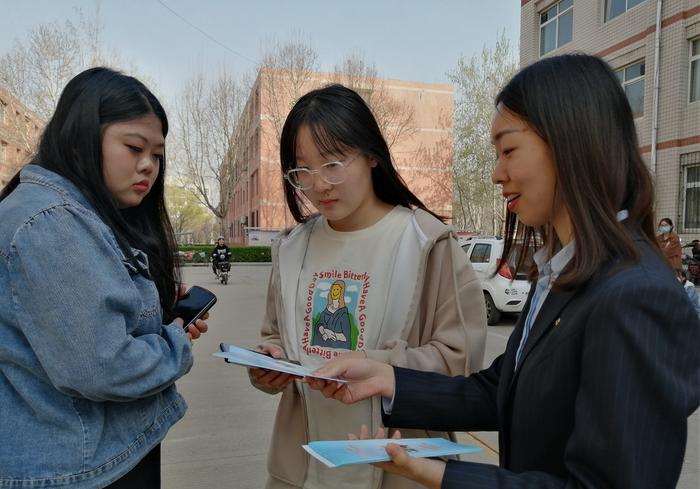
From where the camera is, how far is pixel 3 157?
77.3 ft

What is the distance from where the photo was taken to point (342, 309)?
1.48 meters

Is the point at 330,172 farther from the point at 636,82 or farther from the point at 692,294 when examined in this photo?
the point at 636,82

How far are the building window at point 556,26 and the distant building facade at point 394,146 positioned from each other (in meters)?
7.77

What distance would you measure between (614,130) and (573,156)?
10cm

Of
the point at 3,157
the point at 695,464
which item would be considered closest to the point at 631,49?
the point at 695,464

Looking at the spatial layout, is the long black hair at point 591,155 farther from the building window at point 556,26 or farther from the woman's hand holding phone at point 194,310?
the building window at point 556,26

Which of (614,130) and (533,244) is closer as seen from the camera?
(614,130)

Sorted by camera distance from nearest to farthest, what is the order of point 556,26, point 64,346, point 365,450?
point 365,450
point 64,346
point 556,26

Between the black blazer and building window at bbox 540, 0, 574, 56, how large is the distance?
52.2ft

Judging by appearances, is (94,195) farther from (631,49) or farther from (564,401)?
(631,49)

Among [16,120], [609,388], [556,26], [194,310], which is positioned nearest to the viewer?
[609,388]

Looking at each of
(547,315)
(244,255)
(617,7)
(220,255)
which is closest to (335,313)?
(547,315)

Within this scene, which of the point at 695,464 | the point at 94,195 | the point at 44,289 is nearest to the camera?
the point at 44,289

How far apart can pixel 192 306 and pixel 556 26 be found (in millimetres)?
16371
